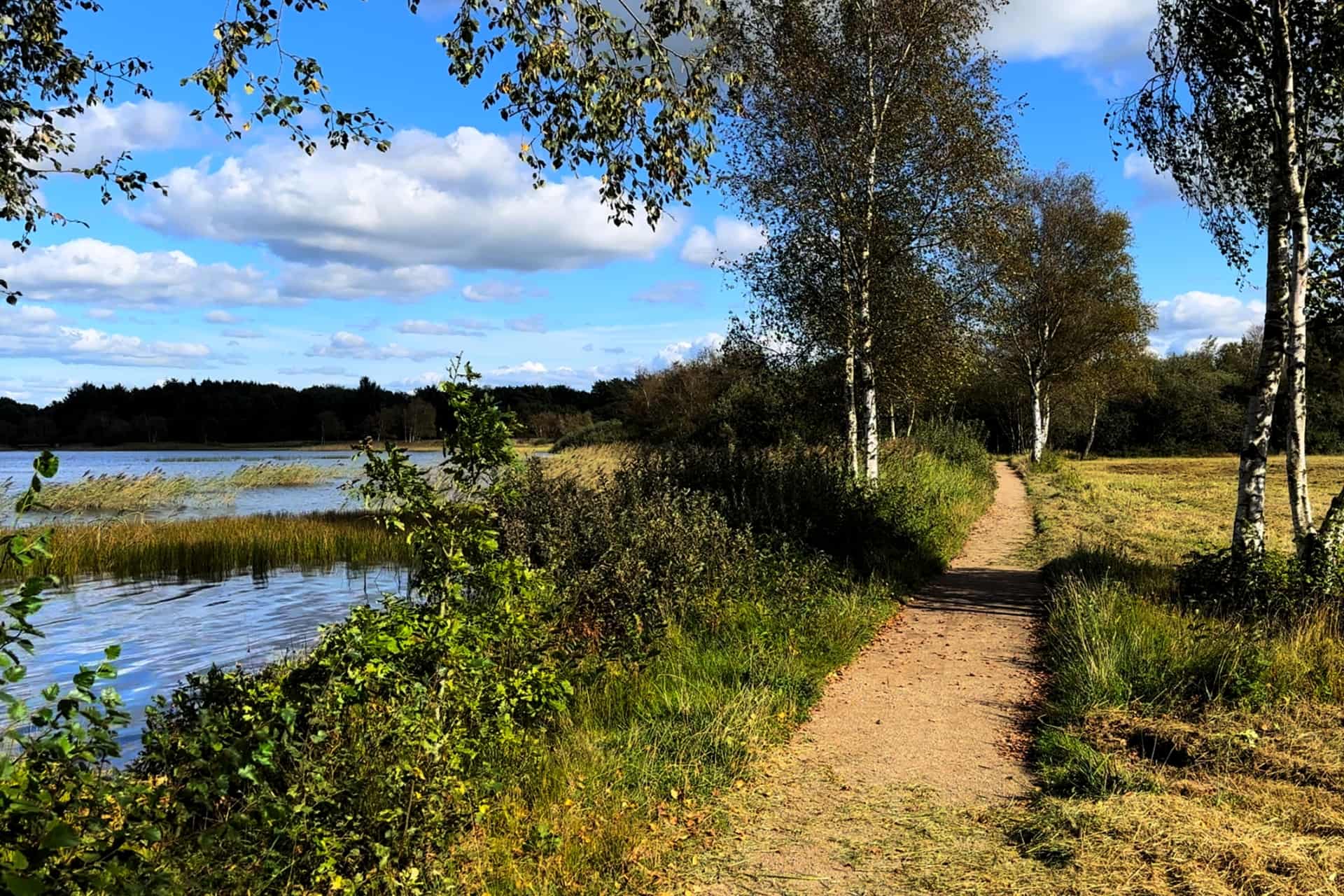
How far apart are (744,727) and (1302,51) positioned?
928cm

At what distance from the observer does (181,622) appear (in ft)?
44.0

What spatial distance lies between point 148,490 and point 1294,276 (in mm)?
29350

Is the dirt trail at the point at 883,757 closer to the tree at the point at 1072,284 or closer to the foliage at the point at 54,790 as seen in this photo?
the foliage at the point at 54,790

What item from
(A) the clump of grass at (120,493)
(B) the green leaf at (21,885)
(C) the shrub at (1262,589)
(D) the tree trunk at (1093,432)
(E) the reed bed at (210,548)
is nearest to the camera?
(B) the green leaf at (21,885)

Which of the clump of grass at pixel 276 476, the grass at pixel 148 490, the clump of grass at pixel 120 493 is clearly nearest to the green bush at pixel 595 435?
the clump of grass at pixel 276 476

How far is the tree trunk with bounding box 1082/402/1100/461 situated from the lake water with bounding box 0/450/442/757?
4488 cm

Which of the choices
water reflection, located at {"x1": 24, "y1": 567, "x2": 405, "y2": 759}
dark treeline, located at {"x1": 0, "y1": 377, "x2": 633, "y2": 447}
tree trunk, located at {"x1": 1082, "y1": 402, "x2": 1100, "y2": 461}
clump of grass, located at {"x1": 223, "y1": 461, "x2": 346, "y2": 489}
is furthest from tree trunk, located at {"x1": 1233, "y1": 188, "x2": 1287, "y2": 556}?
dark treeline, located at {"x1": 0, "y1": 377, "x2": 633, "y2": 447}

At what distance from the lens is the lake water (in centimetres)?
1036

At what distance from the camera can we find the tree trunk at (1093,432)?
5103 centimetres

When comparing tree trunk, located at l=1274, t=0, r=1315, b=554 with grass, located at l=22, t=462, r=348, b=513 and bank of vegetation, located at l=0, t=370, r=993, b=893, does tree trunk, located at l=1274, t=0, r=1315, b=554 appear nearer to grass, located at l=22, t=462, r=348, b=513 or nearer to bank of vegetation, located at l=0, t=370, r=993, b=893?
bank of vegetation, located at l=0, t=370, r=993, b=893

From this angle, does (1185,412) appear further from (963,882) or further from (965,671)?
(963,882)

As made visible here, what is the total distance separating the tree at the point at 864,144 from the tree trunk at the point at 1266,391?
7.13 m

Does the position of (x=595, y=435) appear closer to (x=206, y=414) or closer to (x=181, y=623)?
(x=181, y=623)

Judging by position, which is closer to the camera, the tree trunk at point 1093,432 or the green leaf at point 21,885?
the green leaf at point 21,885
